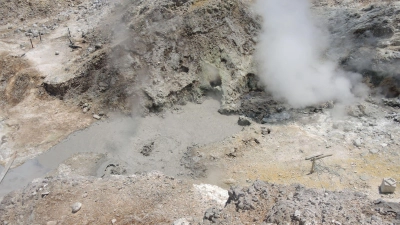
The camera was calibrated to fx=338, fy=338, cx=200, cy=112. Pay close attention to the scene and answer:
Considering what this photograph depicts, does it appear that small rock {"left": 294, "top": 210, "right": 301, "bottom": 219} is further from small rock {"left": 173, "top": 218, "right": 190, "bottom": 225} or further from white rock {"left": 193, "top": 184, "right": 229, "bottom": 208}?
white rock {"left": 193, "top": 184, "right": 229, "bottom": 208}

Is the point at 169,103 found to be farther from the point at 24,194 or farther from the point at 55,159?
the point at 24,194

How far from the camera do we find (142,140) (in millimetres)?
11062

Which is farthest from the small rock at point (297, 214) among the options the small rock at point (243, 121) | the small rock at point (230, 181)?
the small rock at point (243, 121)

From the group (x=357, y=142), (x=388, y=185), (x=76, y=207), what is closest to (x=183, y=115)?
(x=76, y=207)

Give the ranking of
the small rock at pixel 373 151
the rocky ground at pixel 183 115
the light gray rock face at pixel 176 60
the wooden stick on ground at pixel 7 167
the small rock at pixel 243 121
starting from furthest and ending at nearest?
the light gray rock face at pixel 176 60
the small rock at pixel 243 121
the small rock at pixel 373 151
the wooden stick on ground at pixel 7 167
the rocky ground at pixel 183 115

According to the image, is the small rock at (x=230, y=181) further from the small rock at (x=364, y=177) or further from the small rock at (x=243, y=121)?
the small rock at (x=364, y=177)

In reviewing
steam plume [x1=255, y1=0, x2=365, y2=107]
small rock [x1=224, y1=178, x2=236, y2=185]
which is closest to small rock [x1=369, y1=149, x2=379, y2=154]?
steam plume [x1=255, y1=0, x2=365, y2=107]

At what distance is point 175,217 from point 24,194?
3.76 meters

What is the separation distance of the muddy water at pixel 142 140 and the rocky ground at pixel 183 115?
54 mm

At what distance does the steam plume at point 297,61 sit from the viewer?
12.1 meters

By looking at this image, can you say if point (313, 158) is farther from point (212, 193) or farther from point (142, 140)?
point (142, 140)

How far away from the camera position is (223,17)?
42.9 ft

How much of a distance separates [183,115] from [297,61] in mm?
4676

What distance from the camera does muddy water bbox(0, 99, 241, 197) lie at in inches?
401
